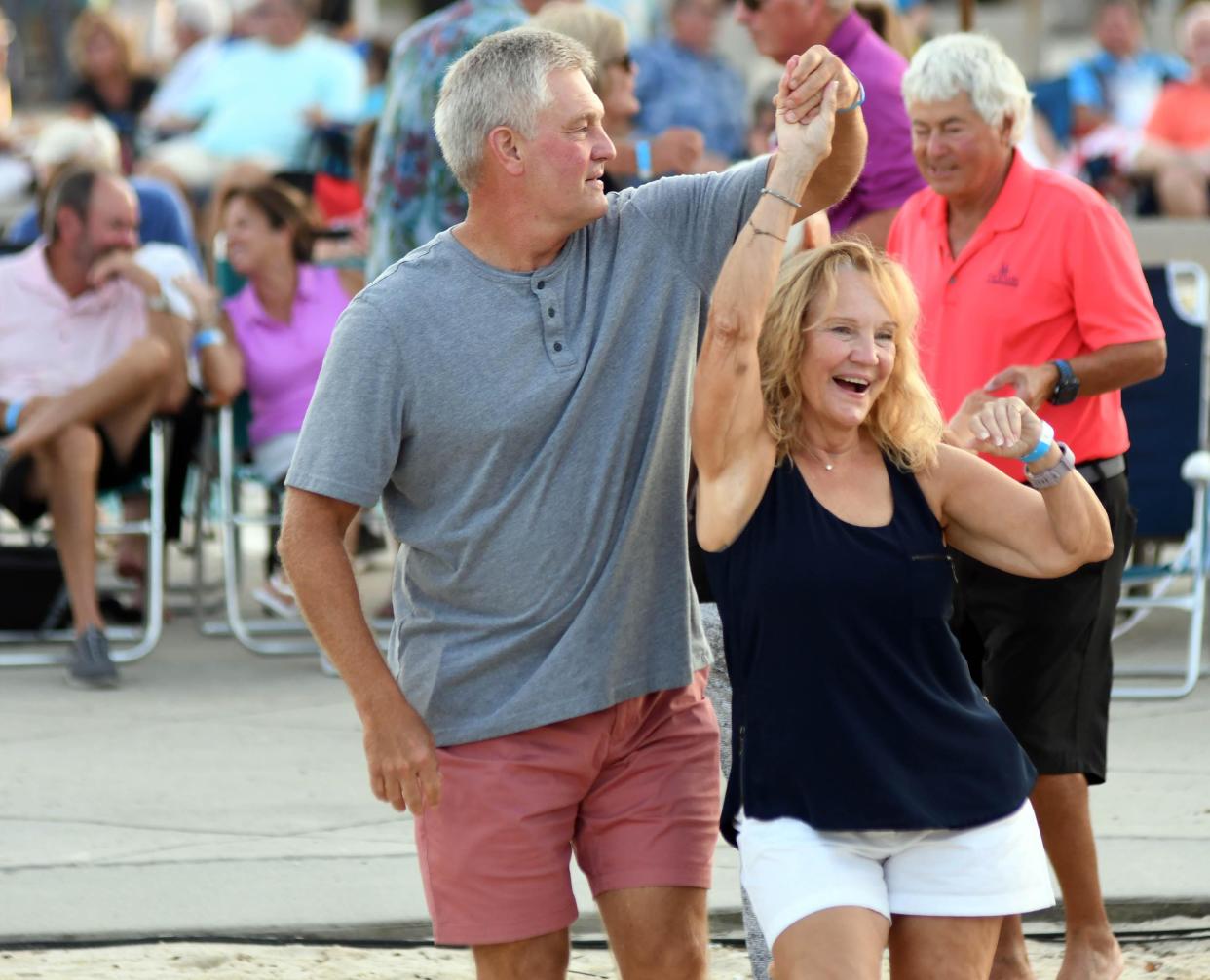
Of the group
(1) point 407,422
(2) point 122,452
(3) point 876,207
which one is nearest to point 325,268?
(2) point 122,452

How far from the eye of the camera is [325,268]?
8.49 metres

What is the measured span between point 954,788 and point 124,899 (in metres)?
2.38

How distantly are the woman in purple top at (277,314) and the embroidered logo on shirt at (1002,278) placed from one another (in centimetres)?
392

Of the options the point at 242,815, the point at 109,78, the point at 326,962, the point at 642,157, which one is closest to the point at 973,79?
the point at 642,157

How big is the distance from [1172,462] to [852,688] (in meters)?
4.08

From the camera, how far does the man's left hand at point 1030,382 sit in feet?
14.0

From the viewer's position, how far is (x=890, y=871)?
3.30 meters

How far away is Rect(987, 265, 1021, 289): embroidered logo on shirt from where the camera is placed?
177 inches

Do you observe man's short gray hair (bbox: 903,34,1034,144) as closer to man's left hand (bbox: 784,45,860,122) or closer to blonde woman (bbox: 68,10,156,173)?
man's left hand (bbox: 784,45,860,122)

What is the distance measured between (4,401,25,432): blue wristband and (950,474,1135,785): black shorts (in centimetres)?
429

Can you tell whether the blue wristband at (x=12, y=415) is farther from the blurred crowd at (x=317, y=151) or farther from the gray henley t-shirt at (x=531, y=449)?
the gray henley t-shirt at (x=531, y=449)

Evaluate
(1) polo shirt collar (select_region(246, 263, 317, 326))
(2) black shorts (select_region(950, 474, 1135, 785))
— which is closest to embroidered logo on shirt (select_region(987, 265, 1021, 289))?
(2) black shorts (select_region(950, 474, 1135, 785))

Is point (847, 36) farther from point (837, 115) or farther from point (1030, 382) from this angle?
point (837, 115)

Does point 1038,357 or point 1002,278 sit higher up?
point 1002,278
